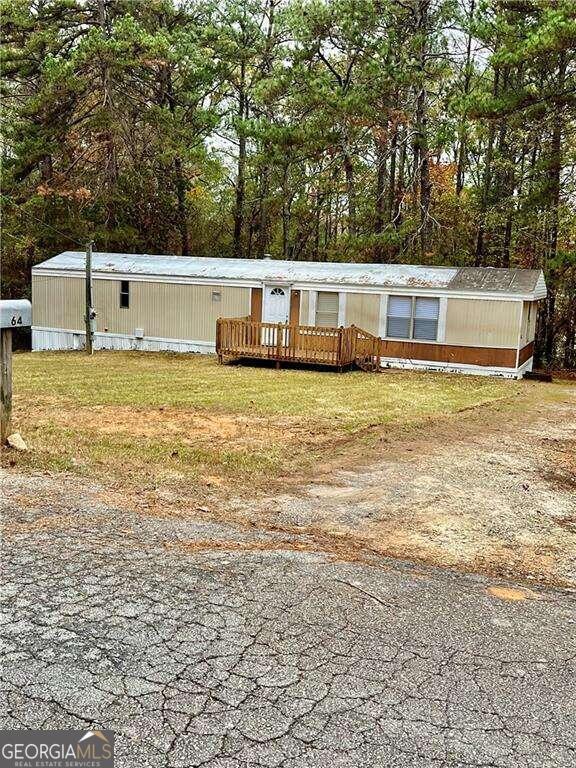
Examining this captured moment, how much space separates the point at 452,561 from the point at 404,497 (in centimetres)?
161

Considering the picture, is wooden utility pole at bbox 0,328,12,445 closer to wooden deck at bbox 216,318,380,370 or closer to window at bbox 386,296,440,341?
wooden deck at bbox 216,318,380,370

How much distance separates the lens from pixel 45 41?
21547 mm

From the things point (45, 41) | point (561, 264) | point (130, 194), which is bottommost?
point (561, 264)

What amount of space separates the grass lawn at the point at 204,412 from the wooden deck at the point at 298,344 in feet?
1.73

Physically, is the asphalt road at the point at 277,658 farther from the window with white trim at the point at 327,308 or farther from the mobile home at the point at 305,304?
the window with white trim at the point at 327,308

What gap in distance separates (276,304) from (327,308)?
1.50 m

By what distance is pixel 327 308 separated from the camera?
18672 mm

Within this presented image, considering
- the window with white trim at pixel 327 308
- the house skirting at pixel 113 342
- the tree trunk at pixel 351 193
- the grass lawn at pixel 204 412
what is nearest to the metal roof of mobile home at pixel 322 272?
the window with white trim at pixel 327 308

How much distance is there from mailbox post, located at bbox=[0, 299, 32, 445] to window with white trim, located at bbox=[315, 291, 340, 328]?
1239cm

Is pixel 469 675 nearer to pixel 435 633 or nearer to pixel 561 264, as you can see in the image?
pixel 435 633

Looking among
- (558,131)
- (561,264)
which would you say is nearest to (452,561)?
(561,264)

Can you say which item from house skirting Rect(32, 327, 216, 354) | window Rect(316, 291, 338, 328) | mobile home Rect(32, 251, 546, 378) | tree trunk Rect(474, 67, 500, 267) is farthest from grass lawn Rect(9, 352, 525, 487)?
tree trunk Rect(474, 67, 500, 267)

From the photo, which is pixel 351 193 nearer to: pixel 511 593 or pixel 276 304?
pixel 276 304

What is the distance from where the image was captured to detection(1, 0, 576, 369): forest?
19984 millimetres
